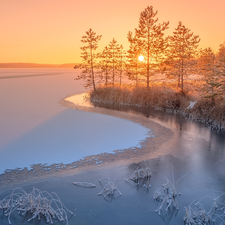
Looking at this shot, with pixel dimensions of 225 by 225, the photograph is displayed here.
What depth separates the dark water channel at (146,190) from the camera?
5957mm

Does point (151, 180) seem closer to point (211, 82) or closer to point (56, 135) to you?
point (56, 135)

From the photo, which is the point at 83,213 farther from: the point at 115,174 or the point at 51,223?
the point at 115,174

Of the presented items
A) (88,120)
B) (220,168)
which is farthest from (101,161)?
(88,120)

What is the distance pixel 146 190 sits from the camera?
725cm

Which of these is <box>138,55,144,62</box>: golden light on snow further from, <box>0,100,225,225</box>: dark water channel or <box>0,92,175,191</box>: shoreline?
<box>0,100,225,225</box>: dark water channel

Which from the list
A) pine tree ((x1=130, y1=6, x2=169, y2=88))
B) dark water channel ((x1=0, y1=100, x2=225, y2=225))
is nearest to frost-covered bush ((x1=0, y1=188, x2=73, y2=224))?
dark water channel ((x1=0, y1=100, x2=225, y2=225))

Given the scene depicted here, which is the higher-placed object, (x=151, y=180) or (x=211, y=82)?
(x=211, y=82)

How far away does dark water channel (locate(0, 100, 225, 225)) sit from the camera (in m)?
5.96

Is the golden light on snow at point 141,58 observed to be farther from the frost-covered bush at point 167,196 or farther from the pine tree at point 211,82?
the frost-covered bush at point 167,196

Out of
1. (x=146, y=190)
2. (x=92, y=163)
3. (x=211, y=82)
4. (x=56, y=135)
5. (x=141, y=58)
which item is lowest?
(x=146, y=190)

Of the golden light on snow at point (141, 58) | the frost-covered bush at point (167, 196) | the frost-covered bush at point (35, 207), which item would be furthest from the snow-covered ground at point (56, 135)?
the golden light on snow at point (141, 58)

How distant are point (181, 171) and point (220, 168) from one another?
1664 millimetres

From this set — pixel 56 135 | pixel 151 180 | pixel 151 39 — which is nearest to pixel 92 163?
pixel 151 180

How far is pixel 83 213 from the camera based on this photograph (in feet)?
20.1
